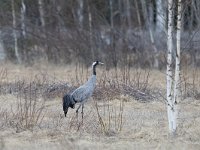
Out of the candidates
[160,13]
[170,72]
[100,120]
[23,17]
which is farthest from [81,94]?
[23,17]

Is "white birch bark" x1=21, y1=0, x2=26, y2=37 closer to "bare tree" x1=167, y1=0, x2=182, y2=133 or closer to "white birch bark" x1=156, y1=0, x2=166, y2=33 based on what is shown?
"white birch bark" x1=156, y1=0, x2=166, y2=33

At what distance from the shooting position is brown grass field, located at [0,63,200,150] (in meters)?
10.2

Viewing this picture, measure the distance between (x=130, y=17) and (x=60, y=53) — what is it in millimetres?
6407

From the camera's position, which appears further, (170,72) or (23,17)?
(23,17)

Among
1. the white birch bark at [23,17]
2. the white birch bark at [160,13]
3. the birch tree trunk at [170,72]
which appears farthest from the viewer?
the white birch bark at [23,17]

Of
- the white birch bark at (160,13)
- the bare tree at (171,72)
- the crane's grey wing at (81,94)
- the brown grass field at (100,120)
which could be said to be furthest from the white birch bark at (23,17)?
the bare tree at (171,72)

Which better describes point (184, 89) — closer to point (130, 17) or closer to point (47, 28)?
point (47, 28)

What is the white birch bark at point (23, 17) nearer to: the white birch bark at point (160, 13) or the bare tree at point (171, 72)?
the white birch bark at point (160, 13)

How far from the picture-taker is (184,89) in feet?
54.1

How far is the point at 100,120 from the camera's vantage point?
11195mm

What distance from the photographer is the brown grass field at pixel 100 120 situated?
10.2 m

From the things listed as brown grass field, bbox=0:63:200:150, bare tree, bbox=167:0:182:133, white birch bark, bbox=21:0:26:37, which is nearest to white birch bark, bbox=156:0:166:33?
bare tree, bbox=167:0:182:133

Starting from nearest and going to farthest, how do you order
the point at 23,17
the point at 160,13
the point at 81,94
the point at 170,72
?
the point at 170,72 < the point at 81,94 < the point at 160,13 < the point at 23,17

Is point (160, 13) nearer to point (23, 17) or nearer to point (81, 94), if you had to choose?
point (81, 94)
